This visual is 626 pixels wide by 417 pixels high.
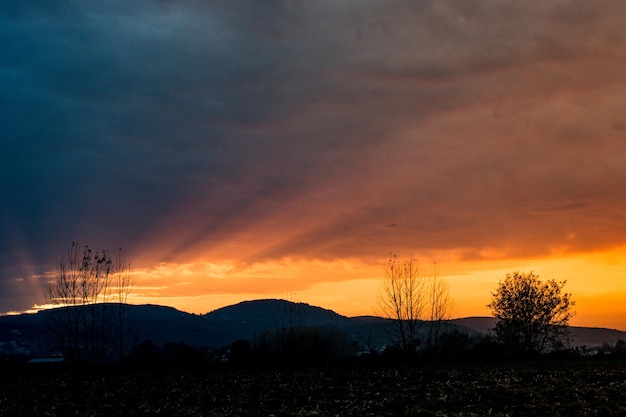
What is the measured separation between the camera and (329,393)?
26344 mm

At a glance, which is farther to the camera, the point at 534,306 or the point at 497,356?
the point at 534,306

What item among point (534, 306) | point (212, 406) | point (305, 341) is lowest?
point (212, 406)

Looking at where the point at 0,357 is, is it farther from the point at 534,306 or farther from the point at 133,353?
the point at 534,306

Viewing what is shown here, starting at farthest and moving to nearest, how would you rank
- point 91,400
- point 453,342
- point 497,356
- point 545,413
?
point 453,342, point 497,356, point 91,400, point 545,413

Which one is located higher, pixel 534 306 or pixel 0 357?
pixel 534 306

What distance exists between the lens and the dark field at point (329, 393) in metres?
21.9

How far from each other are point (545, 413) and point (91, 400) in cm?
1836

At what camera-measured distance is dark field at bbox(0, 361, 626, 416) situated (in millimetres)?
21906

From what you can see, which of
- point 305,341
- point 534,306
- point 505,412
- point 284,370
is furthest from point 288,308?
point 505,412

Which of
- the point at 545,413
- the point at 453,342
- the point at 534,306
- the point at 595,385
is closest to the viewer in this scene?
the point at 545,413

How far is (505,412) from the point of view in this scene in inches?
822

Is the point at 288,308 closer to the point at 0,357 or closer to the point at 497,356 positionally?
the point at 497,356

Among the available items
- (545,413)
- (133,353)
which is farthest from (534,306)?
(545,413)

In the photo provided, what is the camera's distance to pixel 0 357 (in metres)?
40.3
